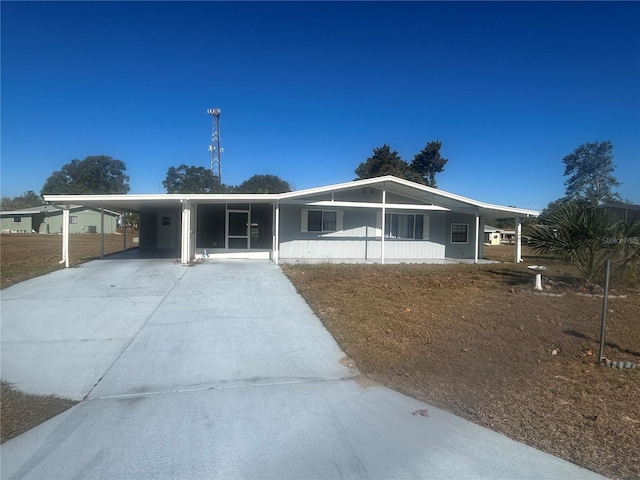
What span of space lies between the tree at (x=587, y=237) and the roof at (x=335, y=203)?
19.3 ft

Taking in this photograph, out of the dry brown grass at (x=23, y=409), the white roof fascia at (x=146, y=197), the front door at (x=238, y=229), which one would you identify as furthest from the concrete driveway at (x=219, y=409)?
the front door at (x=238, y=229)

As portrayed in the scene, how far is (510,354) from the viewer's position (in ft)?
17.9

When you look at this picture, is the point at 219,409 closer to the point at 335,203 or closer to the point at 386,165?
the point at 335,203

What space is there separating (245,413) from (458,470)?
1.91m

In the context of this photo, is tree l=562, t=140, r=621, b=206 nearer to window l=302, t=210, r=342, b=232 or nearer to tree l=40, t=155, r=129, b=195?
window l=302, t=210, r=342, b=232

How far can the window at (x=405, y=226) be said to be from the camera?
712 inches

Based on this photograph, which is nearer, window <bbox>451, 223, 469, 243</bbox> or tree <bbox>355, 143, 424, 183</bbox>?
window <bbox>451, 223, 469, 243</bbox>

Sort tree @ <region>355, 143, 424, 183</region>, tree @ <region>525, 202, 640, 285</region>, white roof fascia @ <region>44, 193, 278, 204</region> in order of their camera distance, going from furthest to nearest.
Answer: tree @ <region>355, 143, 424, 183</region>, white roof fascia @ <region>44, 193, 278, 204</region>, tree @ <region>525, 202, 640, 285</region>

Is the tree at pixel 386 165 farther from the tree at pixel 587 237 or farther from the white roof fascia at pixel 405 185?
the tree at pixel 587 237

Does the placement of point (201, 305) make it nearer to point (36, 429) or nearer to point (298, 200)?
point (36, 429)

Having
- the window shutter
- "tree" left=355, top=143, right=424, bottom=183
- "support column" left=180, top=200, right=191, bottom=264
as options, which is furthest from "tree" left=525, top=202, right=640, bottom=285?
"tree" left=355, top=143, right=424, bottom=183

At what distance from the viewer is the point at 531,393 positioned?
4191 millimetres

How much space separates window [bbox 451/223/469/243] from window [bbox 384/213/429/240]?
1506 mm

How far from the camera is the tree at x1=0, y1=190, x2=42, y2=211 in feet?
243
